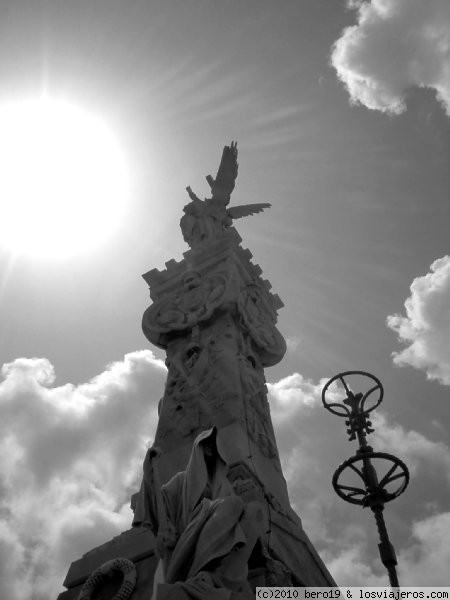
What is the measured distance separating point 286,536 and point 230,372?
2942mm

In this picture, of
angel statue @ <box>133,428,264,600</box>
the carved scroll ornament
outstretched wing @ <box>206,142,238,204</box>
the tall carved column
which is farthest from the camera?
outstretched wing @ <box>206,142,238,204</box>

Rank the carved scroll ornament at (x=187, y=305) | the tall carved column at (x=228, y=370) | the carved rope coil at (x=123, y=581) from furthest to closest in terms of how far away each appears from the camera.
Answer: the carved scroll ornament at (x=187, y=305) → the tall carved column at (x=228, y=370) → the carved rope coil at (x=123, y=581)

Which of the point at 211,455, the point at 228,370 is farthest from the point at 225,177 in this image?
the point at 211,455

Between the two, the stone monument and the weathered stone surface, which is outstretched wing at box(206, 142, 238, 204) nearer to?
the stone monument

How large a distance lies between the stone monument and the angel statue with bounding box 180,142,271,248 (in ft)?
0.13

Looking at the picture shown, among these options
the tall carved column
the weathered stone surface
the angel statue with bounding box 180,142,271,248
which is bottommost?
the weathered stone surface

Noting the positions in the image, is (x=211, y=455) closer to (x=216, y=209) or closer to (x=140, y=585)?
(x=140, y=585)

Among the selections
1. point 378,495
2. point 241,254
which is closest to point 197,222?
point 241,254

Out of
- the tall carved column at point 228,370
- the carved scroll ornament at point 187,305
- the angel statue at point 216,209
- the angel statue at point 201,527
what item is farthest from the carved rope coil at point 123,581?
the angel statue at point 216,209

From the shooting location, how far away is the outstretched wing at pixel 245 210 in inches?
619

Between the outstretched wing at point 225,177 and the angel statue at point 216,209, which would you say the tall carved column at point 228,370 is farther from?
the outstretched wing at point 225,177

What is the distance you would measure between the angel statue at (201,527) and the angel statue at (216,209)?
810 cm

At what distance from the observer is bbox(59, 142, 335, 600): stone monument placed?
208 inches

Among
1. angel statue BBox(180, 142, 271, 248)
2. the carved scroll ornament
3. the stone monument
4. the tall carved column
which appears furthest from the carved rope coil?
angel statue BBox(180, 142, 271, 248)
